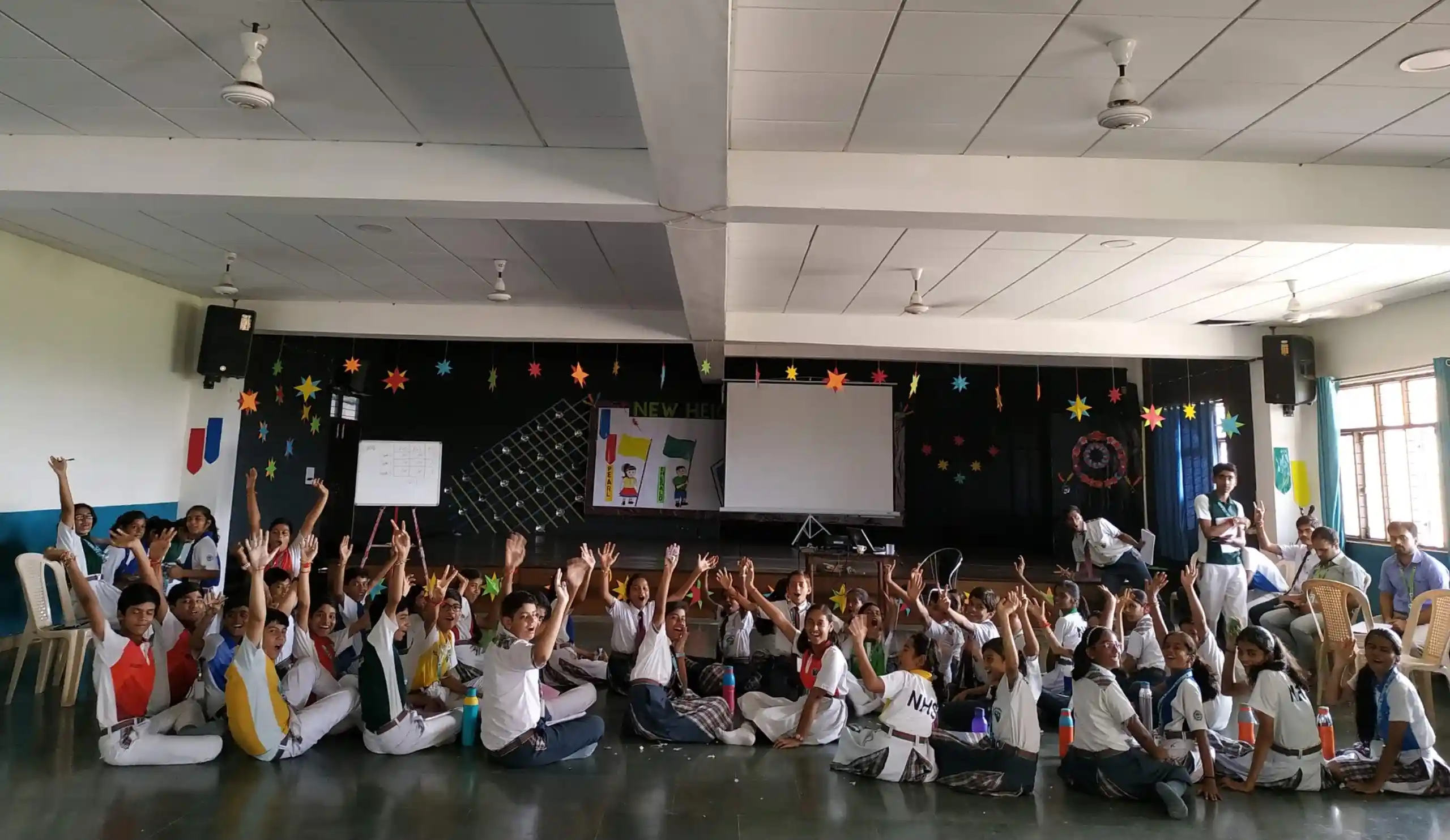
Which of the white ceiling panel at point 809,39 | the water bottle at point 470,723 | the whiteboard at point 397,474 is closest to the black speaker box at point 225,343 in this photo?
the whiteboard at point 397,474

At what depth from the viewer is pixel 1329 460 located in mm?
6457

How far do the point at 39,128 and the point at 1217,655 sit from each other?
6045mm

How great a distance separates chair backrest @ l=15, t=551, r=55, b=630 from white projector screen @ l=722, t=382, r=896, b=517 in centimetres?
→ 572

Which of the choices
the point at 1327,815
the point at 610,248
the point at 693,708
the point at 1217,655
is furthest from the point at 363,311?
the point at 1327,815

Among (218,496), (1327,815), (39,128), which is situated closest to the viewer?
(1327,815)

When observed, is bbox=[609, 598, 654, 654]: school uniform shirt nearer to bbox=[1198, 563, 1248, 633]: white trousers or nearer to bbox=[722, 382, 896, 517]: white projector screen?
bbox=[722, 382, 896, 517]: white projector screen

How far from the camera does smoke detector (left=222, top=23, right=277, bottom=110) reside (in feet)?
8.84

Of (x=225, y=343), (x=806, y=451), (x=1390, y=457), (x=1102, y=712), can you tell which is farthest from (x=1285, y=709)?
(x=225, y=343)

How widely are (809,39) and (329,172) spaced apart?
2.28 meters

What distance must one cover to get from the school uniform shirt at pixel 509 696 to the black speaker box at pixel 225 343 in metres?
4.62

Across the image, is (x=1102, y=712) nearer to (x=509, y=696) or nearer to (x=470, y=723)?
(x=509, y=696)

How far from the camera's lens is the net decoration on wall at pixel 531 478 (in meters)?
9.37

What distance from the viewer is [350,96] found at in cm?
318

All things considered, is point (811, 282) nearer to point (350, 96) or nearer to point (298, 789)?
point (350, 96)
